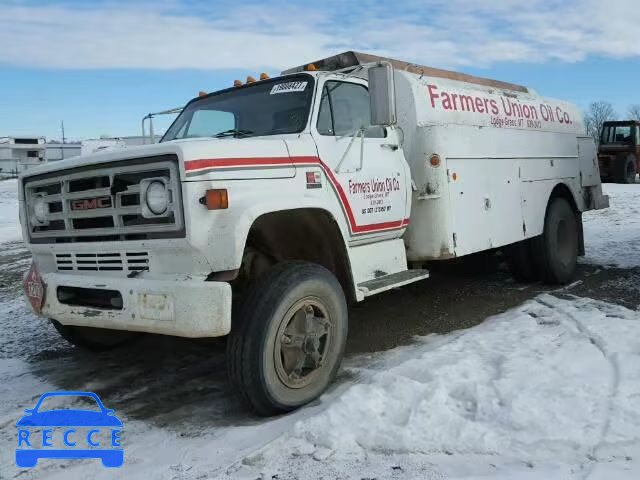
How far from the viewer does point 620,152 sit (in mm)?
22703

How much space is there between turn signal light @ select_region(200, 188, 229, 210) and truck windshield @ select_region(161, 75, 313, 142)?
43.1 inches

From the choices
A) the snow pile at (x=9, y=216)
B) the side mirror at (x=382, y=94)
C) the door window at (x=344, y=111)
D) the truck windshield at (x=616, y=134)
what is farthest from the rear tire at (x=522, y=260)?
the truck windshield at (x=616, y=134)

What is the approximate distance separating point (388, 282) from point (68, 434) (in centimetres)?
238

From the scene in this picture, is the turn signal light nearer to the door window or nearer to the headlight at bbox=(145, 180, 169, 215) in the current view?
the headlight at bbox=(145, 180, 169, 215)

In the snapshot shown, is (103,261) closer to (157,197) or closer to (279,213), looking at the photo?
(157,197)

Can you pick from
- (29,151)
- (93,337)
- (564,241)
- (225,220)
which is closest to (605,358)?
(225,220)

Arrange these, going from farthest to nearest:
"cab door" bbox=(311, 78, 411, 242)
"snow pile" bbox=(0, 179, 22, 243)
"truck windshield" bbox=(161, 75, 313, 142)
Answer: "snow pile" bbox=(0, 179, 22, 243), "truck windshield" bbox=(161, 75, 313, 142), "cab door" bbox=(311, 78, 411, 242)

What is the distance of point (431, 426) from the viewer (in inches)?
126

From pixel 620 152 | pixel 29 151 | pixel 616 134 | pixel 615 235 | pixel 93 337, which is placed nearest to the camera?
pixel 93 337

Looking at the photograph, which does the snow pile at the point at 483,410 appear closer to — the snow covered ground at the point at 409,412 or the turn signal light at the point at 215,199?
the snow covered ground at the point at 409,412

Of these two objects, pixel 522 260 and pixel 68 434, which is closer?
pixel 68 434

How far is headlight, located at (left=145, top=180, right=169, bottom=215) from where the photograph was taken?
11.0ft

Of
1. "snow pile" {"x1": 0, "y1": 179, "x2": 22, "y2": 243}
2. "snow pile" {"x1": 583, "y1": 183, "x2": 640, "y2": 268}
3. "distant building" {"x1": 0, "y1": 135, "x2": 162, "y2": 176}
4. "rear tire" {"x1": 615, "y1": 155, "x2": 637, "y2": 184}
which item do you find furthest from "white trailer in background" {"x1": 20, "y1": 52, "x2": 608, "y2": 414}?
"distant building" {"x1": 0, "y1": 135, "x2": 162, "y2": 176}

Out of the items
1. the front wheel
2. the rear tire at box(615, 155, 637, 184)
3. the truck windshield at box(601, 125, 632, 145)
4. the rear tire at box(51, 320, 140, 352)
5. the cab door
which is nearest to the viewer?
the front wheel
